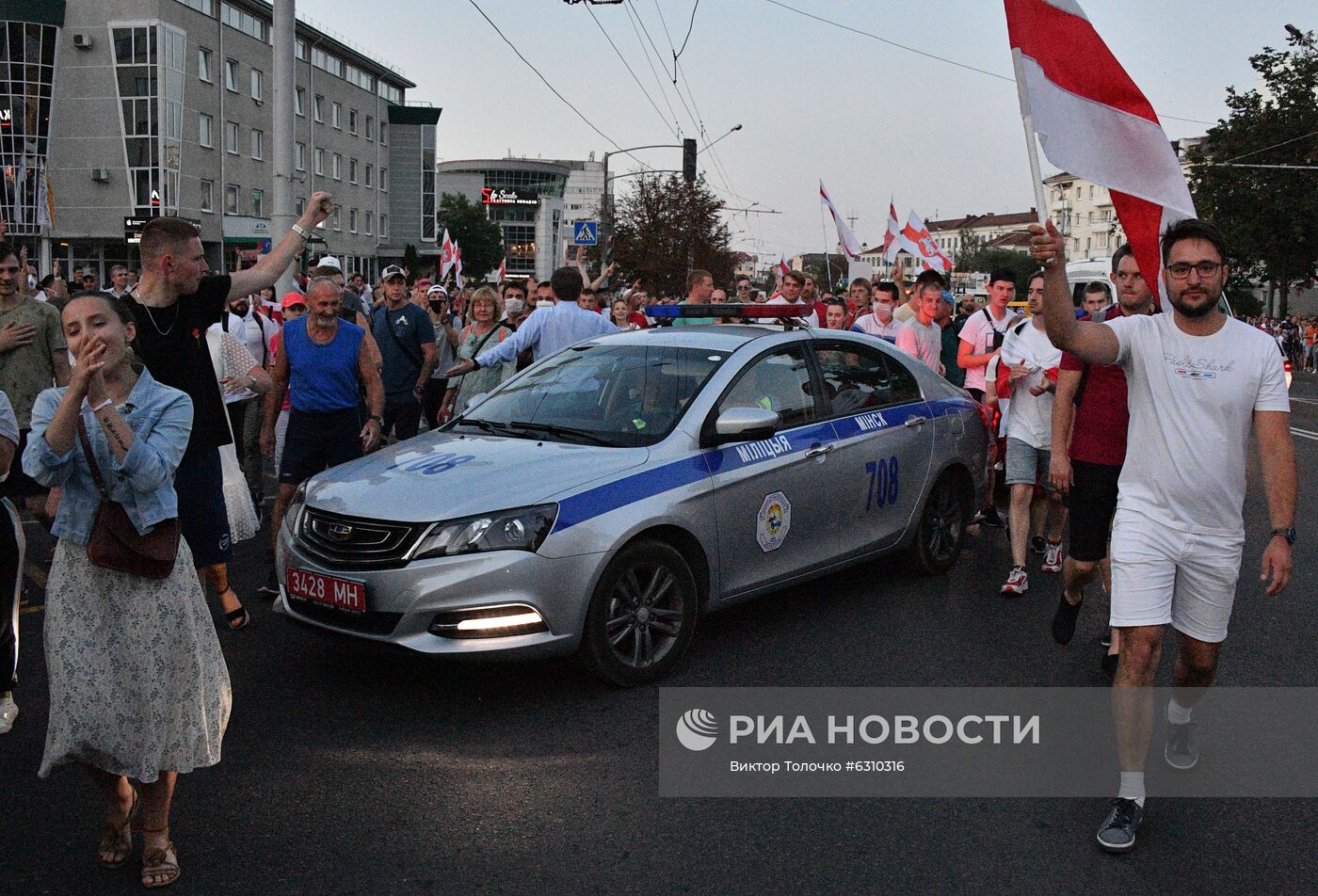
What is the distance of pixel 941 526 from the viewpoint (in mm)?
7344

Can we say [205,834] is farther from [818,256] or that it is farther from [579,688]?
[818,256]

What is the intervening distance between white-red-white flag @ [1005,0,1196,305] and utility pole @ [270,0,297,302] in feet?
30.3

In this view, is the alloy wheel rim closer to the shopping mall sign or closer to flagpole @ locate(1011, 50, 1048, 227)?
flagpole @ locate(1011, 50, 1048, 227)

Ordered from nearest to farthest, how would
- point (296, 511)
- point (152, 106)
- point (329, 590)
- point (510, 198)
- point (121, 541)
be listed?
point (121, 541) → point (329, 590) → point (296, 511) → point (152, 106) → point (510, 198)

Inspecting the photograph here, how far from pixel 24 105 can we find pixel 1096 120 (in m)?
56.5

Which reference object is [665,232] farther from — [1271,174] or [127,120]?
[127,120]

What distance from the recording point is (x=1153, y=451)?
3.89m

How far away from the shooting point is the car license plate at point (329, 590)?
4.79 meters

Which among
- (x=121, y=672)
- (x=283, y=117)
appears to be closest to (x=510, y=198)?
(x=283, y=117)

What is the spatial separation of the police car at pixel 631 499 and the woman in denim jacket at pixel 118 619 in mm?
1303

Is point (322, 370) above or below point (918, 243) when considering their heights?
below

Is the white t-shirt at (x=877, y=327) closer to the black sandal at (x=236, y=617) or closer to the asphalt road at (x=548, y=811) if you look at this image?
the asphalt road at (x=548, y=811)

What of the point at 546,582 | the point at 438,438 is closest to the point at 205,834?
the point at 546,582

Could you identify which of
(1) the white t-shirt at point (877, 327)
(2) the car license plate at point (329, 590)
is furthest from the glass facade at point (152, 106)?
(2) the car license plate at point (329, 590)
